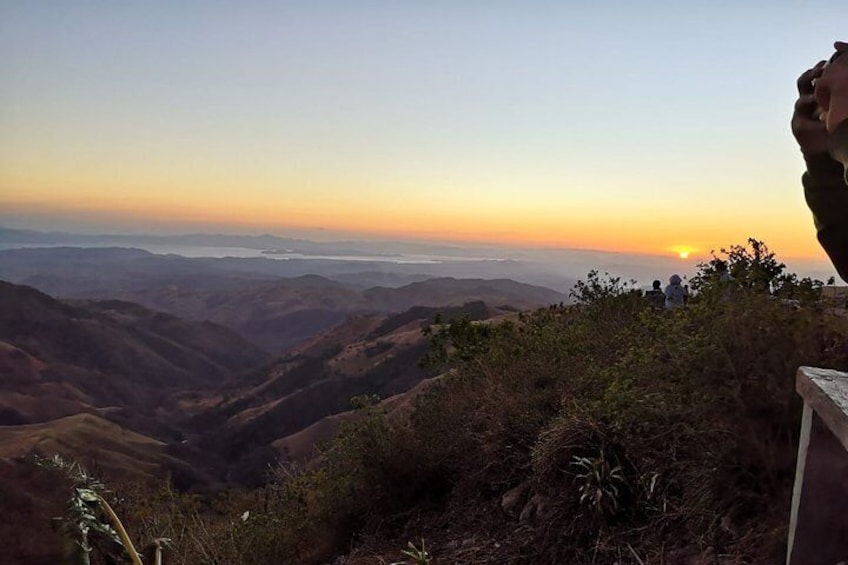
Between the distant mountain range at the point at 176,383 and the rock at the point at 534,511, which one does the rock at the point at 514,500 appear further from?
the distant mountain range at the point at 176,383

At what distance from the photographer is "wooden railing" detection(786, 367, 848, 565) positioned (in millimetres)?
2117

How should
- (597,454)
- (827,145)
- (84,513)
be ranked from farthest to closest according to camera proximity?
1. (597,454)
2. (84,513)
3. (827,145)

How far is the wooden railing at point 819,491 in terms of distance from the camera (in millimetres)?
2117

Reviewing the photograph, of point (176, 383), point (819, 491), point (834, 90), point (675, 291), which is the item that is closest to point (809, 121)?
point (834, 90)

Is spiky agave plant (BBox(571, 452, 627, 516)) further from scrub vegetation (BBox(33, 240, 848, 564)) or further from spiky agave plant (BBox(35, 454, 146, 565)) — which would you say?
spiky agave plant (BBox(35, 454, 146, 565))

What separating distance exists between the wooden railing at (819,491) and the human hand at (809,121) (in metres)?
1.11

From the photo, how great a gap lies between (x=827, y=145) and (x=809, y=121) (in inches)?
2.6

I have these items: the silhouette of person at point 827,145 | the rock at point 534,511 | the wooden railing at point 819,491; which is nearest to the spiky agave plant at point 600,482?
the rock at point 534,511

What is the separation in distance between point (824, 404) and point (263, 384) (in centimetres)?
8716

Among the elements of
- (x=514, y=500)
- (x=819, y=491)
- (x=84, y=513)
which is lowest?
(x=514, y=500)

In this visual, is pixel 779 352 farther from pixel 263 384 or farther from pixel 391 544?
pixel 263 384

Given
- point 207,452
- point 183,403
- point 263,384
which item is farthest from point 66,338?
point 207,452

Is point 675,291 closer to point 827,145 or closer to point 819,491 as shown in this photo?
point 819,491

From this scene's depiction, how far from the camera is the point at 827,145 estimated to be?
1.17 meters
